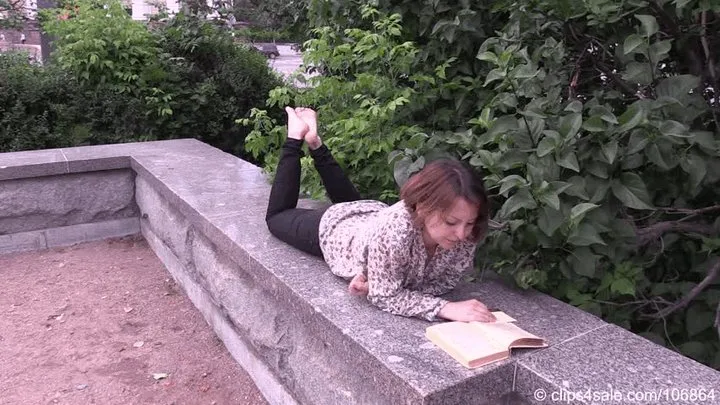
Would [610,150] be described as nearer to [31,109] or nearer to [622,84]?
[622,84]

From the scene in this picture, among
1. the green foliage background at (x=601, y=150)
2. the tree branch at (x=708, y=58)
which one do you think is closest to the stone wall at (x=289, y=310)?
the green foliage background at (x=601, y=150)

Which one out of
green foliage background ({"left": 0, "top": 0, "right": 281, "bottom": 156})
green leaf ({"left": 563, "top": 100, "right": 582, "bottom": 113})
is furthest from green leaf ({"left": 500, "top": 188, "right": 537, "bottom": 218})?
green foliage background ({"left": 0, "top": 0, "right": 281, "bottom": 156})

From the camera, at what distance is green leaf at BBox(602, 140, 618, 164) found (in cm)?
205

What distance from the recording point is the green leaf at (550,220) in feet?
6.67

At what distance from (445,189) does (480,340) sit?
472 mm

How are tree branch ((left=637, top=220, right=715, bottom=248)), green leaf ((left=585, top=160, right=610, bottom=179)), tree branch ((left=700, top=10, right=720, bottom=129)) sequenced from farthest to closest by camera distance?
tree branch ((left=700, top=10, right=720, bottom=129)) < tree branch ((left=637, top=220, right=715, bottom=248)) < green leaf ((left=585, top=160, right=610, bottom=179))

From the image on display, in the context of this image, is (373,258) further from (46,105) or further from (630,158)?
(46,105)

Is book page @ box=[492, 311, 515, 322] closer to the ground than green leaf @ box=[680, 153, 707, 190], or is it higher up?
closer to the ground

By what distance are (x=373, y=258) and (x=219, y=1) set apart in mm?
6113

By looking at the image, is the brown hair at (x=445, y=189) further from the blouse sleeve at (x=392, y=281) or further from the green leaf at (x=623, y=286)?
the green leaf at (x=623, y=286)

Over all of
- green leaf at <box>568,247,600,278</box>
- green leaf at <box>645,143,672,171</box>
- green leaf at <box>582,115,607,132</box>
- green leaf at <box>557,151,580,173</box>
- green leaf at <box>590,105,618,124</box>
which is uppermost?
green leaf at <box>590,105,618,124</box>

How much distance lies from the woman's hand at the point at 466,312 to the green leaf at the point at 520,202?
320 mm

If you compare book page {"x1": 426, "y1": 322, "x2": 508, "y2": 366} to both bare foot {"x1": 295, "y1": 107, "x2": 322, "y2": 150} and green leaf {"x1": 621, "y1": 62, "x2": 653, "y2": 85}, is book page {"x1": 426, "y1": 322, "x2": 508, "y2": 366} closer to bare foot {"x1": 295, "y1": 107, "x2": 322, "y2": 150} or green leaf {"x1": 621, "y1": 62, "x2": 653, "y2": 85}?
green leaf {"x1": 621, "y1": 62, "x2": 653, "y2": 85}

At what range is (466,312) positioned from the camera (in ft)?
6.57
